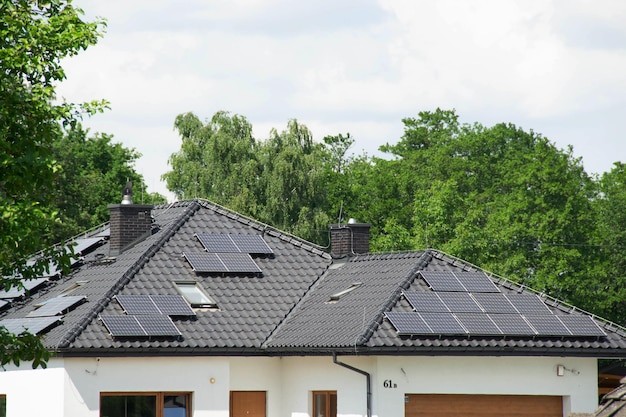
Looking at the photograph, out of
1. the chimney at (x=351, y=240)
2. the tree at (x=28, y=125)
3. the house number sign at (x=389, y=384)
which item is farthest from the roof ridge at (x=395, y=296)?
the tree at (x=28, y=125)

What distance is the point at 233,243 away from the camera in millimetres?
31906

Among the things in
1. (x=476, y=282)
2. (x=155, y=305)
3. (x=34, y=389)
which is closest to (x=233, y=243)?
(x=155, y=305)

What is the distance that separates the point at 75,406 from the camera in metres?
26.4

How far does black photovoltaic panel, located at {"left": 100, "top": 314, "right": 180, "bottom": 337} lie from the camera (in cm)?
2669

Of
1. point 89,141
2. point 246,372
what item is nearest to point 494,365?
point 246,372

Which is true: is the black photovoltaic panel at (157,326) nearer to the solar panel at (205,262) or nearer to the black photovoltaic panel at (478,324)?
the solar panel at (205,262)

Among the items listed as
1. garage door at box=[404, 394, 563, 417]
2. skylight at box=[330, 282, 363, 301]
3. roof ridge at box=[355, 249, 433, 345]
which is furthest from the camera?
skylight at box=[330, 282, 363, 301]

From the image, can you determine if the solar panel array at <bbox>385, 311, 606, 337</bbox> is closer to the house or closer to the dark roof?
the house

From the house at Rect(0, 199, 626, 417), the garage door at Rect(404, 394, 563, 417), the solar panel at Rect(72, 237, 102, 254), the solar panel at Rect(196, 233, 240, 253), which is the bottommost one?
the garage door at Rect(404, 394, 563, 417)

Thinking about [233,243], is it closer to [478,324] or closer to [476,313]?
[476,313]

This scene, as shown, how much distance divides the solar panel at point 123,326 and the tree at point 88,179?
2238cm

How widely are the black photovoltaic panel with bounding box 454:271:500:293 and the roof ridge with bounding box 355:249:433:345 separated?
89 centimetres

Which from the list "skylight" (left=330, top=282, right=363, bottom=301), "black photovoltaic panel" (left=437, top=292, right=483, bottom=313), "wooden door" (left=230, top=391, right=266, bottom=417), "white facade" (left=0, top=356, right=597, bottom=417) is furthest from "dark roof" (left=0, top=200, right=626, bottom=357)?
"wooden door" (left=230, top=391, right=266, bottom=417)

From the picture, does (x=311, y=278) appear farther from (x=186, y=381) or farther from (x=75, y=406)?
(x=75, y=406)
